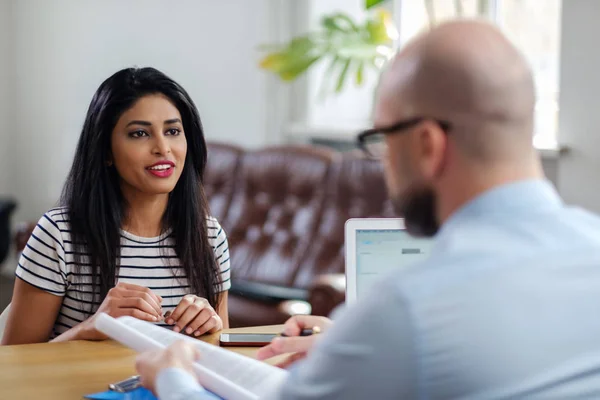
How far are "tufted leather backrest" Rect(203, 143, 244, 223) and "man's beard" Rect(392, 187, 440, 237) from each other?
4.08m

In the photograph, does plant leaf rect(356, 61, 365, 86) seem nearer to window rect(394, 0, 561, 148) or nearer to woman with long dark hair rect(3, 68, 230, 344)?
window rect(394, 0, 561, 148)

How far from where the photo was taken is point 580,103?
13.6 ft

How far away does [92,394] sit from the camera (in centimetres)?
169

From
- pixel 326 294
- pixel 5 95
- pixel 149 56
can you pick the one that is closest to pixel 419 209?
pixel 326 294

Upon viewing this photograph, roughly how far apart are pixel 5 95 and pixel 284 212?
2894 mm

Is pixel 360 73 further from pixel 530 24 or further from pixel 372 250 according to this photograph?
pixel 372 250

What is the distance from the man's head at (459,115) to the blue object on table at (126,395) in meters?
0.71

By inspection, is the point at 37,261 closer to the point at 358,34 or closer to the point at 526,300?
the point at 526,300

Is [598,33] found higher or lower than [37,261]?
higher

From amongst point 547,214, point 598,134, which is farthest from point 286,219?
point 547,214

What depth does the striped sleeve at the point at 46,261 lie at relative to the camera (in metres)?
2.15

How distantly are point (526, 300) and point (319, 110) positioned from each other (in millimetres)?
5073

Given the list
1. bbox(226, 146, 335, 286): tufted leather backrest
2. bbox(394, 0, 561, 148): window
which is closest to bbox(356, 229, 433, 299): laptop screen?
bbox(394, 0, 561, 148): window

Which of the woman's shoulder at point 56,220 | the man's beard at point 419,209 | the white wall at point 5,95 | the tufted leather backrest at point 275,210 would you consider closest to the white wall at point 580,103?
the tufted leather backrest at point 275,210
